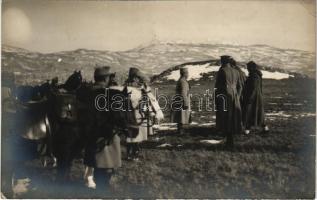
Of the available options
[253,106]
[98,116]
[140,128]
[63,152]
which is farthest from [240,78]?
[63,152]

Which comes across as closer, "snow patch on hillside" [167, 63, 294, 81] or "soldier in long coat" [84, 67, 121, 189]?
"soldier in long coat" [84, 67, 121, 189]

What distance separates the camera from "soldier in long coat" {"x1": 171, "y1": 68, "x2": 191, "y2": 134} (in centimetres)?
429

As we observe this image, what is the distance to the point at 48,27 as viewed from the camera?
4301 millimetres

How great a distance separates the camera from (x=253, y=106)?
4301 mm

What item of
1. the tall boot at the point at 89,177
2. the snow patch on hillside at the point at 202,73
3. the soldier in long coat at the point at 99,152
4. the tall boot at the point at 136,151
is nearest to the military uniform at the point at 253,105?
the snow patch on hillside at the point at 202,73

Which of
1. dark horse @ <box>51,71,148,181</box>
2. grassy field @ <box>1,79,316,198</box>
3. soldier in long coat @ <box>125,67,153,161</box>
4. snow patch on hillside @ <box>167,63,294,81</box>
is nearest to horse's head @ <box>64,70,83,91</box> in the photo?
dark horse @ <box>51,71,148,181</box>

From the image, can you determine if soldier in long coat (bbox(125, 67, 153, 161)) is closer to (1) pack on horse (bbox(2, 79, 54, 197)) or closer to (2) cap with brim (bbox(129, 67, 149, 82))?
(2) cap with brim (bbox(129, 67, 149, 82))

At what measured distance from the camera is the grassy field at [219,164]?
4.23 m

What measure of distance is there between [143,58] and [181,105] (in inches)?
20.2

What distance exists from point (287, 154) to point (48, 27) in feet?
7.51

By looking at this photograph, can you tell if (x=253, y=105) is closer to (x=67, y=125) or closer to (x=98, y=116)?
(x=98, y=116)

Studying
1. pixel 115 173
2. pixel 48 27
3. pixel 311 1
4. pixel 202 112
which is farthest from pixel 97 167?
pixel 311 1

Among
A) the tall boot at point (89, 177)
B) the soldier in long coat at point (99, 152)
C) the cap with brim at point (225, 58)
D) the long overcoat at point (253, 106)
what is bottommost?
the tall boot at point (89, 177)

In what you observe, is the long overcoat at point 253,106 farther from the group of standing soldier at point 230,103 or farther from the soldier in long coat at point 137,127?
the soldier in long coat at point 137,127
